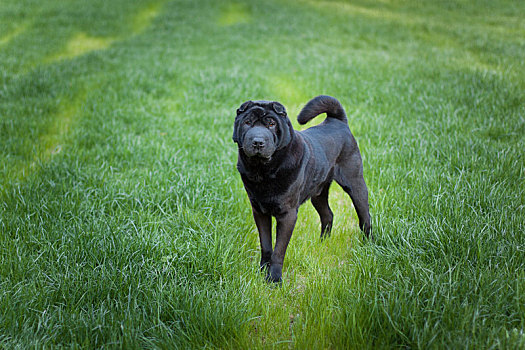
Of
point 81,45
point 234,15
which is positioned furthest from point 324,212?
point 234,15

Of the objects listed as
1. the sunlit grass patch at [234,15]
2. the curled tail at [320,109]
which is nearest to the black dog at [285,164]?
the curled tail at [320,109]

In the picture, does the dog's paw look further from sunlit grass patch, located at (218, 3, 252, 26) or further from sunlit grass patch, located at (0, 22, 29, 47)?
sunlit grass patch, located at (218, 3, 252, 26)

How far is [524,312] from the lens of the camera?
2.12 m

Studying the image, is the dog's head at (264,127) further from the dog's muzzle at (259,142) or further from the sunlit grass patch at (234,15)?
the sunlit grass patch at (234,15)

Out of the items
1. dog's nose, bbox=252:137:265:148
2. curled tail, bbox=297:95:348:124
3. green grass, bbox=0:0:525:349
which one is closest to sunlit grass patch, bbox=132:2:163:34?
green grass, bbox=0:0:525:349

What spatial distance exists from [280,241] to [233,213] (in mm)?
1147

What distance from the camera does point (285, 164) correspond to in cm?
265

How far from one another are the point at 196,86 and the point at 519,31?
11.5 metres

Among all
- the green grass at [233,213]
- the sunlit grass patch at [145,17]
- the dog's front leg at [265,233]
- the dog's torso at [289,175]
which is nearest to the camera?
the green grass at [233,213]

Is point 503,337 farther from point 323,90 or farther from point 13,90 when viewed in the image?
point 13,90

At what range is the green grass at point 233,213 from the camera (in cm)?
226

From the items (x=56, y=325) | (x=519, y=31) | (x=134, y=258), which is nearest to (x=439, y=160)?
(x=134, y=258)

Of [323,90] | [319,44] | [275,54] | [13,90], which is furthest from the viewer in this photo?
[319,44]

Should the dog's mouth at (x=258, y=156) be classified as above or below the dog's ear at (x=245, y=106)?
below
